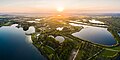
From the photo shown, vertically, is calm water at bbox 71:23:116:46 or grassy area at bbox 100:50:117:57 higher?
grassy area at bbox 100:50:117:57

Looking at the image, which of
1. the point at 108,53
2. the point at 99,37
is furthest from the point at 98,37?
the point at 108,53

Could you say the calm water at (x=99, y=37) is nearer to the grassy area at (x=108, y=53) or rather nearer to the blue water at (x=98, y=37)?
the blue water at (x=98, y=37)

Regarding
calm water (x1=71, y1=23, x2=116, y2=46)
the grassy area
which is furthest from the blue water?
the grassy area

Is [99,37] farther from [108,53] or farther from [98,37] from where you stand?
[108,53]

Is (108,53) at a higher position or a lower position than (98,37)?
higher

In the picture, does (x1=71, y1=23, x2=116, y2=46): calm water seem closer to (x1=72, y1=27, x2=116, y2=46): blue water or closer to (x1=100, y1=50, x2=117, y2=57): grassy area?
(x1=72, y1=27, x2=116, y2=46): blue water

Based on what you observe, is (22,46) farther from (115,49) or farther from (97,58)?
(115,49)

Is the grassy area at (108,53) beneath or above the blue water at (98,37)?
above

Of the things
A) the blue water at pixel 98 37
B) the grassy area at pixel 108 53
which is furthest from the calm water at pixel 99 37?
the grassy area at pixel 108 53

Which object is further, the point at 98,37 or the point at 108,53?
the point at 98,37

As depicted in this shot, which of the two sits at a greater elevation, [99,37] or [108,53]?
[108,53]

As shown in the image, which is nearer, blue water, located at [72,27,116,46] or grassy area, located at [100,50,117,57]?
grassy area, located at [100,50,117,57]
